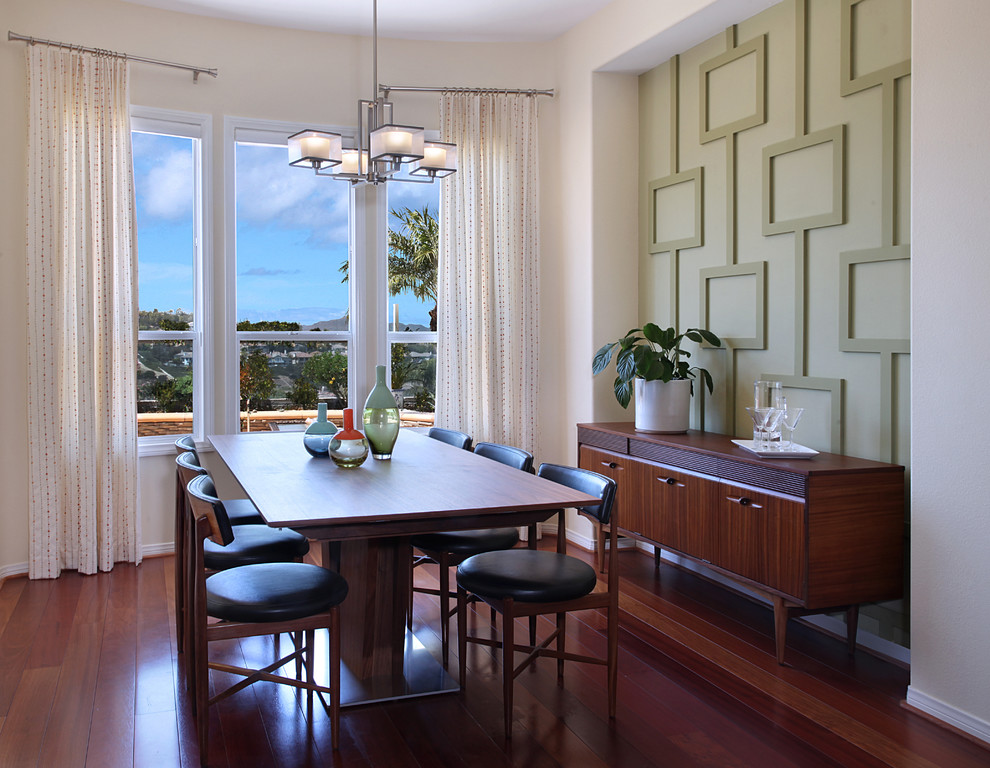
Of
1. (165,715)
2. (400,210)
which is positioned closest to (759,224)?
(400,210)

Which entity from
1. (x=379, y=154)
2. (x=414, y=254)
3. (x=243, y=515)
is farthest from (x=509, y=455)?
(x=414, y=254)

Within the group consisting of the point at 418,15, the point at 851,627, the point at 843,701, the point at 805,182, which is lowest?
the point at 843,701

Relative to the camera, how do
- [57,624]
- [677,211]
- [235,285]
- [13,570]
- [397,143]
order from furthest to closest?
[235,285] < [677,211] < [13,570] < [57,624] < [397,143]

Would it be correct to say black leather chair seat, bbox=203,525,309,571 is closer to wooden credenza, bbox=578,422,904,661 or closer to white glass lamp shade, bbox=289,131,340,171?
wooden credenza, bbox=578,422,904,661

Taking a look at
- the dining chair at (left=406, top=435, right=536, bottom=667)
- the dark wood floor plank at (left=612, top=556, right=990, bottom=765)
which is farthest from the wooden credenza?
the dining chair at (left=406, top=435, right=536, bottom=667)

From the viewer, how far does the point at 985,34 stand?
2525 mm

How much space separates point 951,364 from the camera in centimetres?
266

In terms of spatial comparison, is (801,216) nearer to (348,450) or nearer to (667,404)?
(667,404)

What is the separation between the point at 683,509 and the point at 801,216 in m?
1.42

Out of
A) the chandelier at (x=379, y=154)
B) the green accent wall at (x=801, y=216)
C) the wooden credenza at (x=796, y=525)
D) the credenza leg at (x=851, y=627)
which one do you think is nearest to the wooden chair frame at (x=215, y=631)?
the wooden credenza at (x=796, y=525)

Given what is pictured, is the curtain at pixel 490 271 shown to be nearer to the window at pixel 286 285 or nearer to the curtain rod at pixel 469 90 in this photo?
the curtain rod at pixel 469 90

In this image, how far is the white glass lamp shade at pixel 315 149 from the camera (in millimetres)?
3418

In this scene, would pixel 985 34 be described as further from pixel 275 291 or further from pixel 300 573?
pixel 275 291

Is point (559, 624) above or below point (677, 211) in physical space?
below
